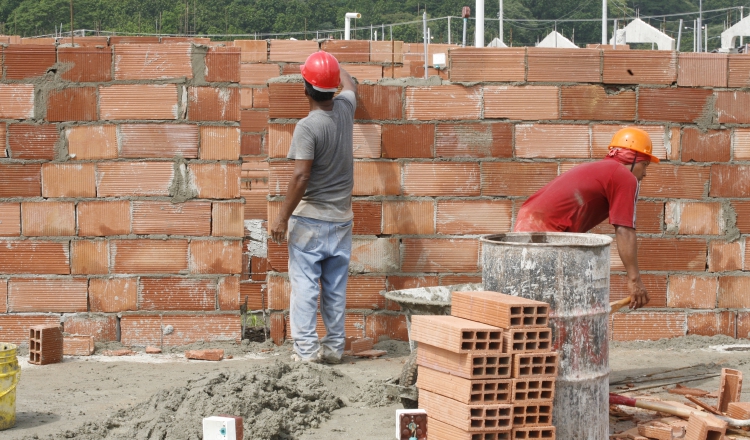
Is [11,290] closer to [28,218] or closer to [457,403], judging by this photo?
[28,218]

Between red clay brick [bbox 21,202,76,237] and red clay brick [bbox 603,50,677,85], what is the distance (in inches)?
154

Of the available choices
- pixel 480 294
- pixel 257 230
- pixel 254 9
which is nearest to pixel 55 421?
pixel 480 294

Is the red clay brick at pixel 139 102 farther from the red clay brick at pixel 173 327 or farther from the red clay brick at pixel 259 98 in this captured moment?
the red clay brick at pixel 259 98

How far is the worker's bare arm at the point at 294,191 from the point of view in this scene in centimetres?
516

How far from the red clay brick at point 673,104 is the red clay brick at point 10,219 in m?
4.46

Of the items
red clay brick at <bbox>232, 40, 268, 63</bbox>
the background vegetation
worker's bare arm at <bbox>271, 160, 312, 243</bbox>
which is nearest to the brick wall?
worker's bare arm at <bbox>271, 160, 312, 243</bbox>

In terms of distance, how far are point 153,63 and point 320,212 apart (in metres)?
1.69

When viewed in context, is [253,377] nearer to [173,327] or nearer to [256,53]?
[173,327]

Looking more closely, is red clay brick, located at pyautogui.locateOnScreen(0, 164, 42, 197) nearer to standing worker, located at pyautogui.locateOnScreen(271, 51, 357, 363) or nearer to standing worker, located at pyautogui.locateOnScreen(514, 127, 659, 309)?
standing worker, located at pyautogui.locateOnScreen(271, 51, 357, 363)

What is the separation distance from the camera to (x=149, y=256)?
597cm

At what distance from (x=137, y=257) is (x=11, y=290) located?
3.01 ft

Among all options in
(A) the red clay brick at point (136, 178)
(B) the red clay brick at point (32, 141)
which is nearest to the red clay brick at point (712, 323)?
(A) the red clay brick at point (136, 178)

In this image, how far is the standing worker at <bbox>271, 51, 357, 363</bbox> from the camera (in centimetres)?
520

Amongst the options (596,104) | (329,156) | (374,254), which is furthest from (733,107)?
(329,156)
